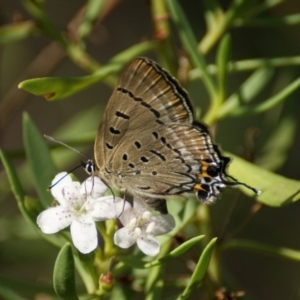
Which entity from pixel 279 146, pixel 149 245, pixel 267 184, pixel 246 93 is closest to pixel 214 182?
pixel 267 184

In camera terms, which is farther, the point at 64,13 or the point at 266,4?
the point at 64,13

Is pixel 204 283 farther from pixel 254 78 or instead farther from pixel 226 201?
pixel 226 201

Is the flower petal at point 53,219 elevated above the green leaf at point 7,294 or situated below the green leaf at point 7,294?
above

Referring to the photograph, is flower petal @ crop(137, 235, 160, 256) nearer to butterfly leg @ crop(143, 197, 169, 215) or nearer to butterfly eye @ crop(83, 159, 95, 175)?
butterfly leg @ crop(143, 197, 169, 215)

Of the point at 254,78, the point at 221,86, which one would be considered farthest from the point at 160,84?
the point at 254,78

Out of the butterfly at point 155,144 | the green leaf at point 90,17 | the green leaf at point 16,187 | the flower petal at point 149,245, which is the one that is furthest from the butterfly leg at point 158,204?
the green leaf at point 90,17

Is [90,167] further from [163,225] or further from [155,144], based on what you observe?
[163,225]

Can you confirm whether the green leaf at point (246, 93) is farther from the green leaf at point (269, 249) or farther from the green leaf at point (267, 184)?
the green leaf at point (269, 249)

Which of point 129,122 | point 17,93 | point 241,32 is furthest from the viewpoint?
point 241,32
